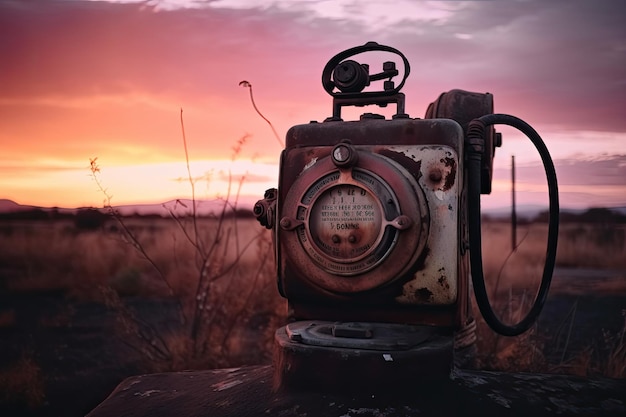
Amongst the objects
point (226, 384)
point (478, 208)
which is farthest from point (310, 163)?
point (226, 384)

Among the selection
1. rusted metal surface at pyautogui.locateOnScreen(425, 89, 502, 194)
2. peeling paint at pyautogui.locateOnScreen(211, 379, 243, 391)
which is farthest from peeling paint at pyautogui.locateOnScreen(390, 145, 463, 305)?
peeling paint at pyautogui.locateOnScreen(211, 379, 243, 391)

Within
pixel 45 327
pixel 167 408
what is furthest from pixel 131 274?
pixel 167 408

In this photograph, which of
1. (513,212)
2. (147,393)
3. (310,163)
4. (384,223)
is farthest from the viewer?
(513,212)

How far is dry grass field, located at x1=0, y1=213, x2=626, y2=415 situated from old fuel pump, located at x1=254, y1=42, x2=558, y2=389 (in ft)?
6.78

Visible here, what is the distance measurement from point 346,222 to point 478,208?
1.95ft

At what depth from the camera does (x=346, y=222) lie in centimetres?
244

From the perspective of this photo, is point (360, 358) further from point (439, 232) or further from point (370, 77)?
point (370, 77)

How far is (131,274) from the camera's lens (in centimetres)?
888

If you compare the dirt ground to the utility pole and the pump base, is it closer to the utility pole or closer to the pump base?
the utility pole

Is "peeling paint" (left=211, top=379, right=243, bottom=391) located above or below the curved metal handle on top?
below

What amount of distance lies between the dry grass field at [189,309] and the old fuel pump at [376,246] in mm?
2067

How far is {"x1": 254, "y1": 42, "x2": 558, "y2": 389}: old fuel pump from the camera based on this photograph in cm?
229

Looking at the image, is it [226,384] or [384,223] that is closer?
[384,223]

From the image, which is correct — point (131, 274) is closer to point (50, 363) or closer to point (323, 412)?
point (50, 363)
